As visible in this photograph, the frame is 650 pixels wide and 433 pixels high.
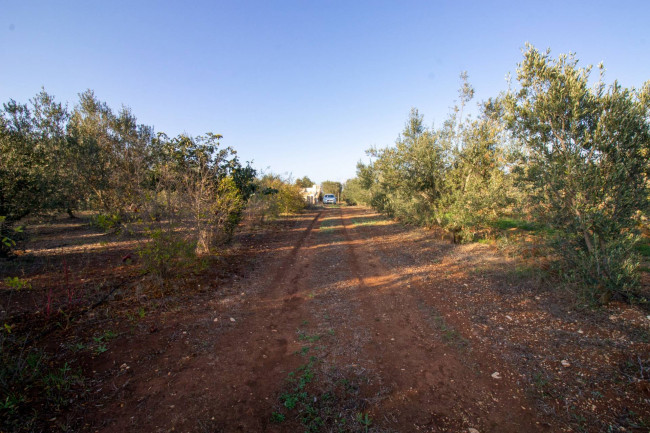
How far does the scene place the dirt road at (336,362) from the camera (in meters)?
3.29

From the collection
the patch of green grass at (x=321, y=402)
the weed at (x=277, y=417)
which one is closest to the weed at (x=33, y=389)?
the weed at (x=277, y=417)

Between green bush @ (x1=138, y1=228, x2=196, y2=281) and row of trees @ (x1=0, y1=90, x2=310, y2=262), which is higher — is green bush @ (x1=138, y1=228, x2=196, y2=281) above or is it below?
below

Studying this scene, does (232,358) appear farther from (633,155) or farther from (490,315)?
(633,155)

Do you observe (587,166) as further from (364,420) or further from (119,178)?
(119,178)

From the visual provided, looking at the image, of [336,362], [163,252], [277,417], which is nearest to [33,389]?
[277,417]

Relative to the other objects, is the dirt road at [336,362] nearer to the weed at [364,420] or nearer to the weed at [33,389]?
the weed at [364,420]

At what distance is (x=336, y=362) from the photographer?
14.3 ft

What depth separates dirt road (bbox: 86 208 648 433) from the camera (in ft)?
10.8

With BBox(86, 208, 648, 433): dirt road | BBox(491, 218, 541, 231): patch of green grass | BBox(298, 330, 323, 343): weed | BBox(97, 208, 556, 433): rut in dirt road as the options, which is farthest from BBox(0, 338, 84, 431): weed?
BBox(491, 218, 541, 231): patch of green grass

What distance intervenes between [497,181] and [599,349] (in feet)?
27.0

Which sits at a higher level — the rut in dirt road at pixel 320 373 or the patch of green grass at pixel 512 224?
the patch of green grass at pixel 512 224

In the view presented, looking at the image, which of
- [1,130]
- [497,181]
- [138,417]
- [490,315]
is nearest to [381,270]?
[490,315]

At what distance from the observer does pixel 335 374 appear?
4.07 meters

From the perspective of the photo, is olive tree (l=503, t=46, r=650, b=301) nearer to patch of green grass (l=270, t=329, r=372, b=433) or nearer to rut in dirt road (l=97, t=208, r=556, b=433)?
rut in dirt road (l=97, t=208, r=556, b=433)
